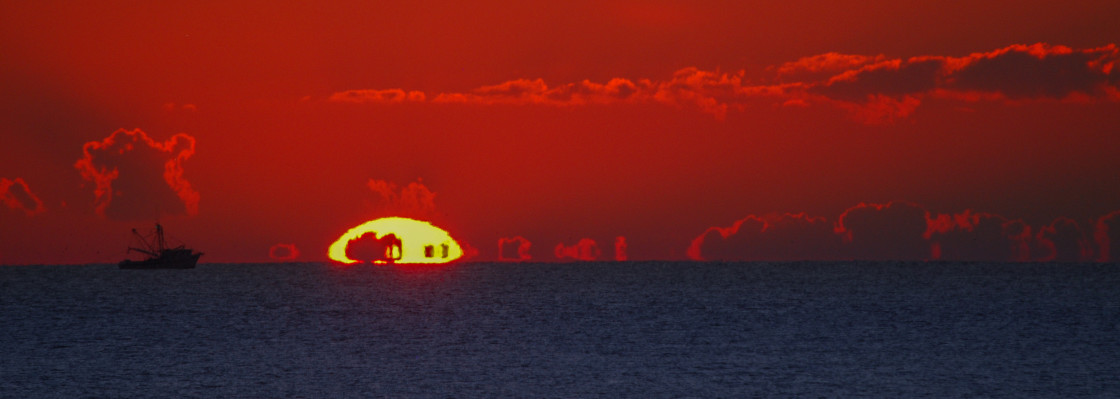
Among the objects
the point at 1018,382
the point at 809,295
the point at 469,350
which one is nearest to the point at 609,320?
the point at 469,350

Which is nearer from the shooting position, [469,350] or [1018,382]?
[1018,382]

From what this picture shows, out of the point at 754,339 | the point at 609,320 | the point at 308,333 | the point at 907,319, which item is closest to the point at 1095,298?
the point at 907,319

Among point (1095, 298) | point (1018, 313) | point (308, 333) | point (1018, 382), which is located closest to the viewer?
point (1018, 382)

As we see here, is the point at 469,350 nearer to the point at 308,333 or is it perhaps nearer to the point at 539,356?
the point at 539,356

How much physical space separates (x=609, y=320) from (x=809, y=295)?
261 ft

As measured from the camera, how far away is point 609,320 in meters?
129

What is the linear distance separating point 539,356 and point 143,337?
40576 mm

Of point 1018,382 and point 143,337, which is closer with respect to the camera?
point 1018,382

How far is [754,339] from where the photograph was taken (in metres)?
100

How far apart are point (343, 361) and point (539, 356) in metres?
13.7

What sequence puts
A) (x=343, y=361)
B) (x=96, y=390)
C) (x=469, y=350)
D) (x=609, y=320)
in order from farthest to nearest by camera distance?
1. (x=609, y=320)
2. (x=469, y=350)
3. (x=343, y=361)
4. (x=96, y=390)

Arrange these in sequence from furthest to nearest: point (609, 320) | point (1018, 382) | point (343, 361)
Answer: point (609, 320) < point (343, 361) < point (1018, 382)

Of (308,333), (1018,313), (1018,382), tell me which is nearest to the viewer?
(1018,382)

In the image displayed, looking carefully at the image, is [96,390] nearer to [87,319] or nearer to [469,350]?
[469,350]
